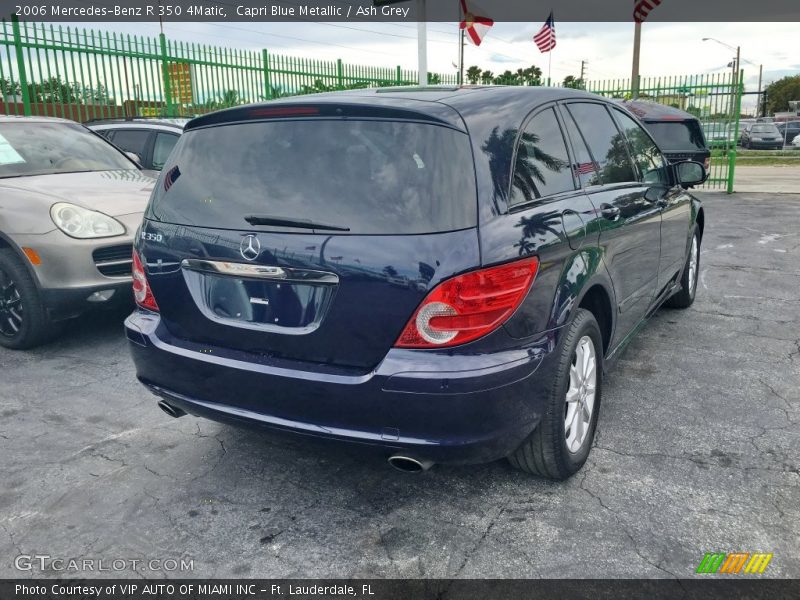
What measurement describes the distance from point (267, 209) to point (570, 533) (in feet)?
5.67

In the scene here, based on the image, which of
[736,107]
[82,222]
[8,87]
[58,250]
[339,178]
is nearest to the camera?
[339,178]

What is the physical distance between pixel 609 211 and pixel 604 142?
1.95 feet

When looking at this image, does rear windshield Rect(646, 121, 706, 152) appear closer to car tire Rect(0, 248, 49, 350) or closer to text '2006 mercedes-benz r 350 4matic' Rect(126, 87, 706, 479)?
text '2006 mercedes-benz r 350 4matic' Rect(126, 87, 706, 479)

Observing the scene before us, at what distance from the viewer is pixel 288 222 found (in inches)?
103

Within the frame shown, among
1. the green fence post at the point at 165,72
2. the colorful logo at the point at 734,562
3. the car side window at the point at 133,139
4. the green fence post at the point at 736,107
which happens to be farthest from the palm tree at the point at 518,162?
the green fence post at the point at 736,107

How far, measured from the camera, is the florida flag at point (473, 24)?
1861 centimetres

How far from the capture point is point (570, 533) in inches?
107

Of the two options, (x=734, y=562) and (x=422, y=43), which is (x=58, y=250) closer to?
(x=734, y=562)

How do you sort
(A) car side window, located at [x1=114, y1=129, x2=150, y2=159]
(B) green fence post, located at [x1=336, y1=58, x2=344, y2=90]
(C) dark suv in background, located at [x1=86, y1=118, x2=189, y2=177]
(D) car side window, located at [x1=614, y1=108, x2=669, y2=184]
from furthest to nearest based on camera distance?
1. (B) green fence post, located at [x1=336, y1=58, x2=344, y2=90]
2. (A) car side window, located at [x1=114, y1=129, x2=150, y2=159]
3. (C) dark suv in background, located at [x1=86, y1=118, x2=189, y2=177]
4. (D) car side window, located at [x1=614, y1=108, x2=669, y2=184]

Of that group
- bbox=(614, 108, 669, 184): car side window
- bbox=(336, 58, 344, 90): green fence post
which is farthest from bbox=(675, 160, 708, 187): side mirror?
bbox=(336, 58, 344, 90): green fence post

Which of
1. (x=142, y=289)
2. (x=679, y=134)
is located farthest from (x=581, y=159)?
(x=679, y=134)

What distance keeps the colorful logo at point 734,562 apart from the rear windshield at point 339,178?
1498 mm

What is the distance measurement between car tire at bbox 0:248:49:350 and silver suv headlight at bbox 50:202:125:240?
42cm

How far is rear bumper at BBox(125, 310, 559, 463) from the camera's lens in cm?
245
